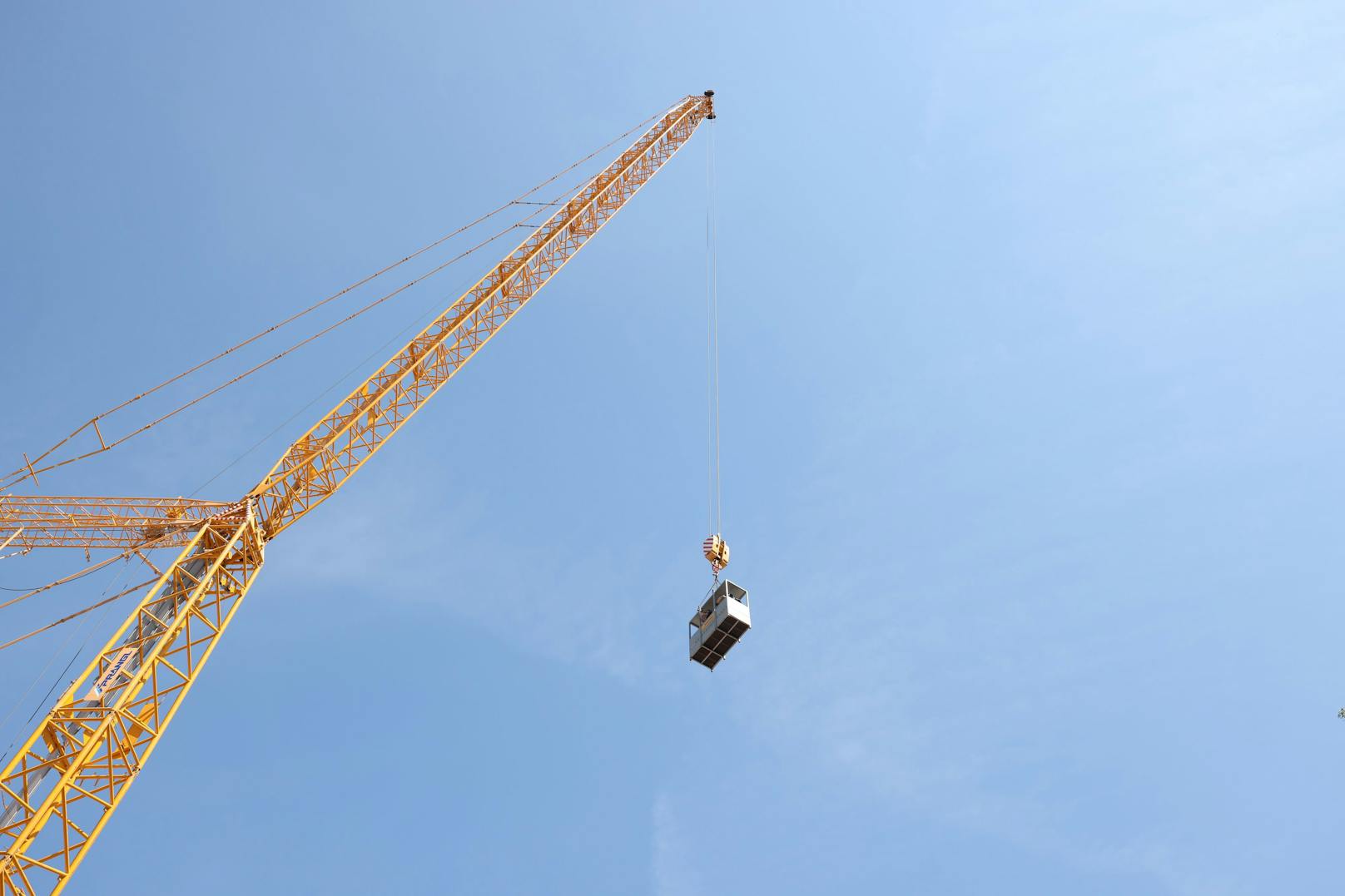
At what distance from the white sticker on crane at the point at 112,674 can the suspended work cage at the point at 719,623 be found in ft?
67.8

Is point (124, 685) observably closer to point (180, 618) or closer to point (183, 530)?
point (180, 618)

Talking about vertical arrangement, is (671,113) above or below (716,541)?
above

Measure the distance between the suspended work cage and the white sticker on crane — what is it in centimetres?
2068

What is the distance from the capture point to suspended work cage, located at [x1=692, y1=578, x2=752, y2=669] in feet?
130

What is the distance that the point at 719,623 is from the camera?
39.7m

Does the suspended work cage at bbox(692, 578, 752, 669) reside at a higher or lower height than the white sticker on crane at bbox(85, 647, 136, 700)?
higher

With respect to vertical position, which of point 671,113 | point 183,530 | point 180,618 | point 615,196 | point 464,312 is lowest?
point 180,618

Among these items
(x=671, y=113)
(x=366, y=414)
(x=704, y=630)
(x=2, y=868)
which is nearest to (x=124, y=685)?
(x=2, y=868)

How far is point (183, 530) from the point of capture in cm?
5275

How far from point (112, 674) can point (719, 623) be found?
22.0m

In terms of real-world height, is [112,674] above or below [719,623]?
below

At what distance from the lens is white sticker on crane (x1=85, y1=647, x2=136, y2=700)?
4134 cm

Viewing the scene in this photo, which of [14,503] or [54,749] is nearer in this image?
[54,749]

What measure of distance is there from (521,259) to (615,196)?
30.8 feet
